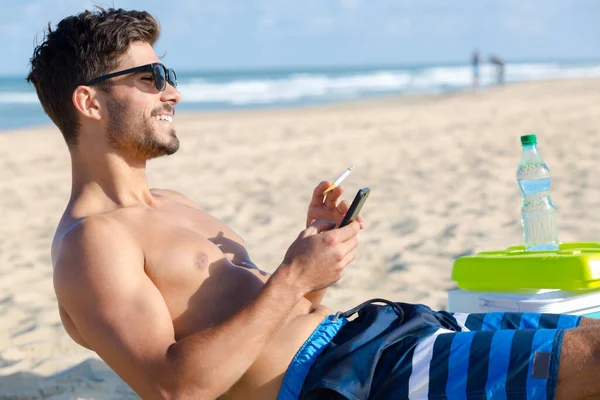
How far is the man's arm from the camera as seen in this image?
5.99 ft

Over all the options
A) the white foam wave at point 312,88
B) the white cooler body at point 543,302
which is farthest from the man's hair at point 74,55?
the white foam wave at point 312,88

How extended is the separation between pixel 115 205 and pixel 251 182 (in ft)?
19.1

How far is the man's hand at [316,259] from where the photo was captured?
6.22 feet

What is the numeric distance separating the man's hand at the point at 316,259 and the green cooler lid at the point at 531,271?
3.13 ft

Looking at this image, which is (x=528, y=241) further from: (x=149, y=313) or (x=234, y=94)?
(x=234, y=94)

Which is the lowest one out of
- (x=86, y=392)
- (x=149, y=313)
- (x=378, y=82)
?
(x=378, y=82)

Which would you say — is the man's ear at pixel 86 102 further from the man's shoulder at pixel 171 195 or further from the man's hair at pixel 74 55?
the man's shoulder at pixel 171 195

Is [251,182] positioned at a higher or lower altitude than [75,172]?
lower

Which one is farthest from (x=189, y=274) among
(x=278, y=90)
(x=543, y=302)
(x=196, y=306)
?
(x=278, y=90)

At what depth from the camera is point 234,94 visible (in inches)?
1239

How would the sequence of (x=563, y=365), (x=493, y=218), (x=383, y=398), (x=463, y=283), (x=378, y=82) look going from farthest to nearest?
(x=378, y=82), (x=493, y=218), (x=463, y=283), (x=383, y=398), (x=563, y=365)

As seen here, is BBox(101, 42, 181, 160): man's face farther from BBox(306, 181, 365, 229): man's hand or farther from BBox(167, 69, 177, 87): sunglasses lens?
BBox(306, 181, 365, 229): man's hand

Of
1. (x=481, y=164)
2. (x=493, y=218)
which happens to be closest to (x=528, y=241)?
(x=493, y=218)

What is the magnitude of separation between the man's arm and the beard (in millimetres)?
385
